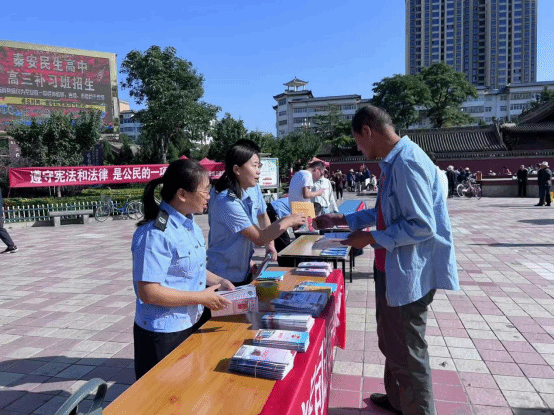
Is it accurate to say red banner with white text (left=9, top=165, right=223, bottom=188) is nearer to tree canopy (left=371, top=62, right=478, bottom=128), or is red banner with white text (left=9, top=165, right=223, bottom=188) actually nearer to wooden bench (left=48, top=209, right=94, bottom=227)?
wooden bench (left=48, top=209, right=94, bottom=227)

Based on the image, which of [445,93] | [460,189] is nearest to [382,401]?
[460,189]

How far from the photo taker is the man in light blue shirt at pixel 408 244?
1.89 meters

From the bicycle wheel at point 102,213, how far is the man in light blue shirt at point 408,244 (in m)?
12.9

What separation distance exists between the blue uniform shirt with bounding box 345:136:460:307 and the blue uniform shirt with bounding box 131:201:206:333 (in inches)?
32.9

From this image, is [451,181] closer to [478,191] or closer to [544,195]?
[478,191]

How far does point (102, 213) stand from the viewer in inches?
539

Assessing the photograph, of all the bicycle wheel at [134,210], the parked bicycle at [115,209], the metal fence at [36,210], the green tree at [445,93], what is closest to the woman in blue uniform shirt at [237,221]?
the parked bicycle at [115,209]

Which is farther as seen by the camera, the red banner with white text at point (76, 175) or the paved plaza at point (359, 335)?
the red banner with white text at point (76, 175)

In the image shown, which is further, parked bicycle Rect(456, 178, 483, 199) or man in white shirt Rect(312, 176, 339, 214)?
parked bicycle Rect(456, 178, 483, 199)

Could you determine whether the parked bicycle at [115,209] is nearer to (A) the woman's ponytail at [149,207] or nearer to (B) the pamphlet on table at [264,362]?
(A) the woman's ponytail at [149,207]

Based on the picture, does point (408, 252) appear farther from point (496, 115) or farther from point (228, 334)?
point (496, 115)

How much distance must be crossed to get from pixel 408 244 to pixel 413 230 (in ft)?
0.30

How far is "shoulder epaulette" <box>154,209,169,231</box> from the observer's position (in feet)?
5.75

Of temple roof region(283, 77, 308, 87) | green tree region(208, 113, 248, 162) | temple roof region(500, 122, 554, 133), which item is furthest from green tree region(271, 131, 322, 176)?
temple roof region(283, 77, 308, 87)
